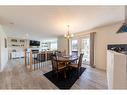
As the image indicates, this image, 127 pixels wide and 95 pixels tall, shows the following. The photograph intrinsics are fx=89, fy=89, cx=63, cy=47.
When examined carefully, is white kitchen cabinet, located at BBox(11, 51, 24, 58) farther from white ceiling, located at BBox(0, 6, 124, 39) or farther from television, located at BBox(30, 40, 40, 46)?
white ceiling, located at BBox(0, 6, 124, 39)

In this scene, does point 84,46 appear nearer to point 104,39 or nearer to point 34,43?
point 104,39

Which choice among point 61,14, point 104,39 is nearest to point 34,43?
point 104,39

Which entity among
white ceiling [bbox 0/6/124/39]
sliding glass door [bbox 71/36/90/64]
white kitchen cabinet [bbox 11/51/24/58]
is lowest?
white kitchen cabinet [bbox 11/51/24/58]

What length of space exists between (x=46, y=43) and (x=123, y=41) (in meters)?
10.4

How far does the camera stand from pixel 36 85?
2.73 metres

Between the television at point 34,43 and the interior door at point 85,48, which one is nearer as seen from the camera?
the interior door at point 85,48

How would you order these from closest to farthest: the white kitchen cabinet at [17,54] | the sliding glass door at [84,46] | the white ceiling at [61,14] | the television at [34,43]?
the white ceiling at [61,14], the sliding glass door at [84,46], the white kitchen cabinet at [17,54], the television at [34,43]

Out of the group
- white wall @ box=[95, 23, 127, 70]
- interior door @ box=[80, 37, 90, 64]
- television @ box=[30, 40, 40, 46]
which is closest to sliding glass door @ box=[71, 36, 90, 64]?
interior door @ box=[80, 37, 90, 64]

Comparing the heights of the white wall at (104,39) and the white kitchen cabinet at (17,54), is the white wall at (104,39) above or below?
above

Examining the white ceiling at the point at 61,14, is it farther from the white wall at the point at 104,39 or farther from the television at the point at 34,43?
the television at the point at 34,43

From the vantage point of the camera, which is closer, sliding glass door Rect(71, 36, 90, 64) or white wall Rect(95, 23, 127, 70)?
white wall Rect(95, 23, 127, 70)

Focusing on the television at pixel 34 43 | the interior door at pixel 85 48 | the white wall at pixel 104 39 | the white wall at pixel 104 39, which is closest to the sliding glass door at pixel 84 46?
the interior door at pixel 85 48

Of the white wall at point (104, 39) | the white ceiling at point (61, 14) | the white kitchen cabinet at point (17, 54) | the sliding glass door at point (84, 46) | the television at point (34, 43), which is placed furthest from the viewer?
the television at point (34, 43)

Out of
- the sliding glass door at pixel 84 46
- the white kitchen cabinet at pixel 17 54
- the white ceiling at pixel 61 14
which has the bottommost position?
the white kitchen cabinet at pixel 17 54
